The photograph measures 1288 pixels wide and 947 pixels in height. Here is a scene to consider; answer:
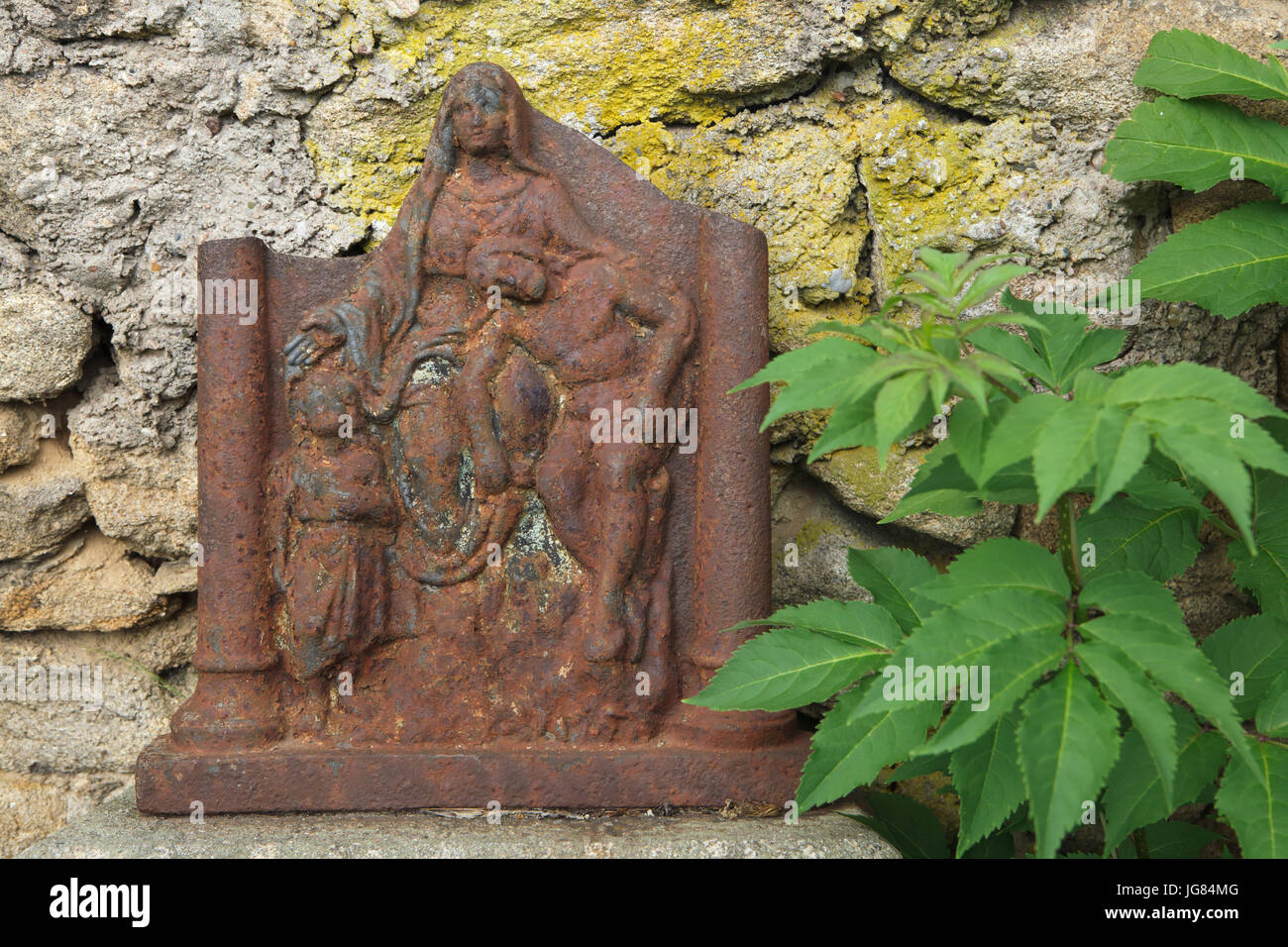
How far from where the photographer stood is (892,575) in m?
1.95

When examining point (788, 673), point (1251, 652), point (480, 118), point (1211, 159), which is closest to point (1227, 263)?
point (1211, 159)

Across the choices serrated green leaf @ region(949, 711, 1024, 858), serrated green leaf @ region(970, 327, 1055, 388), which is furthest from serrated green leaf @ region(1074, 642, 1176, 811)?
serrated green leaf @ region(970, 327, 1055, 388)

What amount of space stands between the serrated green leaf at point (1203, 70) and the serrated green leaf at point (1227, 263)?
0.73 ft

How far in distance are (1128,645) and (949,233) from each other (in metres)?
1.24

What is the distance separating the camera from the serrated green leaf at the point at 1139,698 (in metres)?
1.38

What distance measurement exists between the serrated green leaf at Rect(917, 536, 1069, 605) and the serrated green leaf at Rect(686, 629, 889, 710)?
24 centimetres

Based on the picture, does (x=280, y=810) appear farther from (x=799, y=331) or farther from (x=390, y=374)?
(x=799, y=331)

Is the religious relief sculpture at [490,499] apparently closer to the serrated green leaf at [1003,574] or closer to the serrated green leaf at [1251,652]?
the serrated green leaf at [1003,574]

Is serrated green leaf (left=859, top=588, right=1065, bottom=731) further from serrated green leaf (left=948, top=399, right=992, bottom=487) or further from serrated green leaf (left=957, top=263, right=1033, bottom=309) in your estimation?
serrated green leaf (left=957, top=263, right=1033, bottom=309)

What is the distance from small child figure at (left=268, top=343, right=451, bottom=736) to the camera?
2154mm

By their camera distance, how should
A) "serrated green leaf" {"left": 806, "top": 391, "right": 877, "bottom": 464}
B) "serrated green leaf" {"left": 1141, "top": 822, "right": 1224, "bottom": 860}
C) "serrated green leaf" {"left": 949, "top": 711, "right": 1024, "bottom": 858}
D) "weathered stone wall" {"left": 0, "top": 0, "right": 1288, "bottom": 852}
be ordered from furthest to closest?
"weathered stone wall" {"left": 0, "top": 0, "right": 1288, "bottom": 852} < "serrated green leaf" {"left": 1141, "top": 822, "right": 1224, "bottom": 860} < "serrated green leaf" {"left": 949, "top": 711, "right": 1024, "bottom": 858} < "serrated green leaf" {"left": 806, "top": 391, "right": 877, "bottom": 464}

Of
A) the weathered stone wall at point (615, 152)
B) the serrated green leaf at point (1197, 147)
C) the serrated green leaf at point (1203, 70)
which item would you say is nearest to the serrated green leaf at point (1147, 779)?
the weathered stone wall at point (615, 152)

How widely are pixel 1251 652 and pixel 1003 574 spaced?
0.61 metres

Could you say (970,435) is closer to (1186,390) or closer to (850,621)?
(1186,390)
